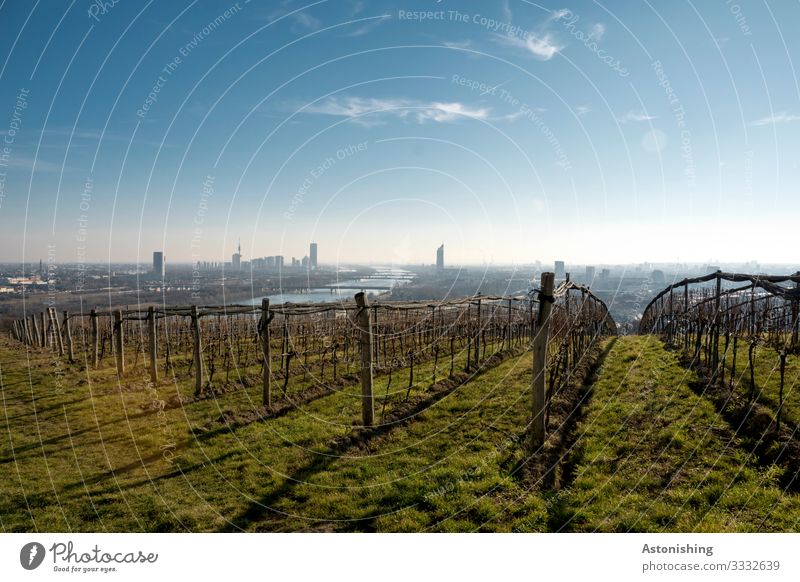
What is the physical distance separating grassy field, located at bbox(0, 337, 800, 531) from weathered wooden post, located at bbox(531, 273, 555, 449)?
49cm

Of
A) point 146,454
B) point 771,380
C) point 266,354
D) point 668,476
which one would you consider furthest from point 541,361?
point 146,454

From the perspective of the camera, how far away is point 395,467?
6883mm

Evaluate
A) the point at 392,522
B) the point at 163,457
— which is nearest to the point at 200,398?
the point at 163,457

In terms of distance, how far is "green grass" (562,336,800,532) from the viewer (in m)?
4.92

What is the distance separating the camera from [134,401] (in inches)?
473

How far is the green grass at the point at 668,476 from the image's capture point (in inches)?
194

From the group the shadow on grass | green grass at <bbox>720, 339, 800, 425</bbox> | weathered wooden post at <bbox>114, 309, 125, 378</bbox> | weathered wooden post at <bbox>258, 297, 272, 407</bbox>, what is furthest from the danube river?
green grass at <bbox>720, 339, 800, 425</bbox>

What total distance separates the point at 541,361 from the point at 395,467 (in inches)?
117

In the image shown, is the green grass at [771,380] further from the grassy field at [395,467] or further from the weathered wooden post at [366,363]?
the weathered wooden post at [366,363]

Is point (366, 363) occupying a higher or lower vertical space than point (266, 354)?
higher

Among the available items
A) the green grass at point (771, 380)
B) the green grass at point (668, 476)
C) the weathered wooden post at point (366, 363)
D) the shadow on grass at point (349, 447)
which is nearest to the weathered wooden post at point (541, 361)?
the green grass at point (668, 476)

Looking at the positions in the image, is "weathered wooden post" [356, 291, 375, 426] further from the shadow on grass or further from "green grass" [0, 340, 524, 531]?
"green grass" [0, 340, 524, 531]

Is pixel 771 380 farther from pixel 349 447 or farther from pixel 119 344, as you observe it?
pixel 119 344

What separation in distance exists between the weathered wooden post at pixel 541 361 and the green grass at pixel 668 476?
0.75 m
